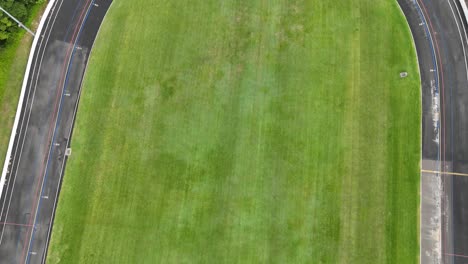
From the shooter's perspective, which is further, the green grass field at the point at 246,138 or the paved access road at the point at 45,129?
the paved access road at the point at 45,129

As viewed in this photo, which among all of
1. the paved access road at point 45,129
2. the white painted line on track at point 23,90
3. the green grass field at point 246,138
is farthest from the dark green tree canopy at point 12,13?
the green grass field at point 246,138

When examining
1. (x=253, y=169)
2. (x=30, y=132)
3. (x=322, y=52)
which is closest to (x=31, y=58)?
(x=30, y=132)

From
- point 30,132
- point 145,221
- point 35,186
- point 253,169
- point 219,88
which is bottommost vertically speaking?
point 145,221

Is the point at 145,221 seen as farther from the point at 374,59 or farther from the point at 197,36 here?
the point at 374,59

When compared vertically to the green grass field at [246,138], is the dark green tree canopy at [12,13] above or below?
above

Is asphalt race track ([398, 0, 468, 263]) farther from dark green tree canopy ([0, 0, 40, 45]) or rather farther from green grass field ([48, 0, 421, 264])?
dark green tree canopy ([0, 0, 40, 45])

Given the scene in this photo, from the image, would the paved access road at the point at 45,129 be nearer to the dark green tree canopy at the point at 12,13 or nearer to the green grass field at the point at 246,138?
the green grass field at the point at 246,138

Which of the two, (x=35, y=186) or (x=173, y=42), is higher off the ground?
(x=173, y=42)
